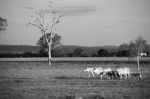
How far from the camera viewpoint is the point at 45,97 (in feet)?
59.0

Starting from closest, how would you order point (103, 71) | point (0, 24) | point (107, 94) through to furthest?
point (107, 94) → point (103, 71) → point (0, 24)

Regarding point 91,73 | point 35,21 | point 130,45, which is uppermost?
point 35,21

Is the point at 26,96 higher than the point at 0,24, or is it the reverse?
the point at 0,24

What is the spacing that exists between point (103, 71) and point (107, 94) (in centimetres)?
1354

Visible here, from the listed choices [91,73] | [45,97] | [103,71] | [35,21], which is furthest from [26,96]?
[35,21]

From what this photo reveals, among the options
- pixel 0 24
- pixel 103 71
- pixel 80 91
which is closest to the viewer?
pixel 80 91

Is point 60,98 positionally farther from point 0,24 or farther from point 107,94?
point 0,24

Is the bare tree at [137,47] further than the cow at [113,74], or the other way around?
the bare tree at [137,47]

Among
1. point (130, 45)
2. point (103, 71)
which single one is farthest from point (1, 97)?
point (130, 45)

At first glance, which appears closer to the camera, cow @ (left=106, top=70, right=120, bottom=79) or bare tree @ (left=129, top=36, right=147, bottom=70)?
cow @ (left=106, top=70, right=120, bottom=79)

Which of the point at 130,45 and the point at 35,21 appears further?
the point at 35,21

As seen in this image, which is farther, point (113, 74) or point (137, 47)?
point (137, 47)

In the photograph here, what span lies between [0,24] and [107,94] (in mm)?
63065

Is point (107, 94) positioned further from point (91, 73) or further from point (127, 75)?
point (91, 73)
